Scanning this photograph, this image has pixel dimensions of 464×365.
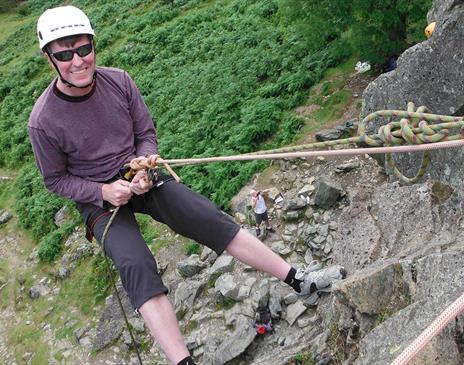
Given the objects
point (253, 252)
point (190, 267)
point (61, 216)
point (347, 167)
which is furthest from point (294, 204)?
point (61, 216)

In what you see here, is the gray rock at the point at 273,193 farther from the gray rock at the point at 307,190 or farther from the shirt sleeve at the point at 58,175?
the shirt sleeve at the point at 58,175

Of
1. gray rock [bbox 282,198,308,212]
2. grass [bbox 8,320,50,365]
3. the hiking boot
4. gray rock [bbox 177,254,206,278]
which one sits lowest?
grass [bbox 8,320,50,365]

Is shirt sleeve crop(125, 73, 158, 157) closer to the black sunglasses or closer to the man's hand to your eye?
the man's hand

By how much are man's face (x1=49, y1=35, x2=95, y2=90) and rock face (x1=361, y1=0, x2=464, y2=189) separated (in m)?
3.10

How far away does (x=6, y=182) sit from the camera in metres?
15.2

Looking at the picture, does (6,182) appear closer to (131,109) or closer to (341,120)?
(341,120)

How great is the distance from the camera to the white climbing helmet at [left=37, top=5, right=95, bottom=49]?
3.94 meters

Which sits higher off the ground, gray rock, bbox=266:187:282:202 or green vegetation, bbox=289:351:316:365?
green vegetation, bbox=289:351:316:365

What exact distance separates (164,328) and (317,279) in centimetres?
143

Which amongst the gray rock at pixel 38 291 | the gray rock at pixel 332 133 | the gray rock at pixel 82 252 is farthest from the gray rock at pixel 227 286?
the gray rock at pixel 38 291

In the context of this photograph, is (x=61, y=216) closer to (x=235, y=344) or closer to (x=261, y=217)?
(x=261, y=217)

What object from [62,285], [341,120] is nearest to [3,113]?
[62,285]

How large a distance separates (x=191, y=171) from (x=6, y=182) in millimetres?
8183

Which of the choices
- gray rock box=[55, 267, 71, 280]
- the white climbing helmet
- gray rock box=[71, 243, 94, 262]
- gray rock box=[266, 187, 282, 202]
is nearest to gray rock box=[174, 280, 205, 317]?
gray rock box=[266, 187, 282, 202]
